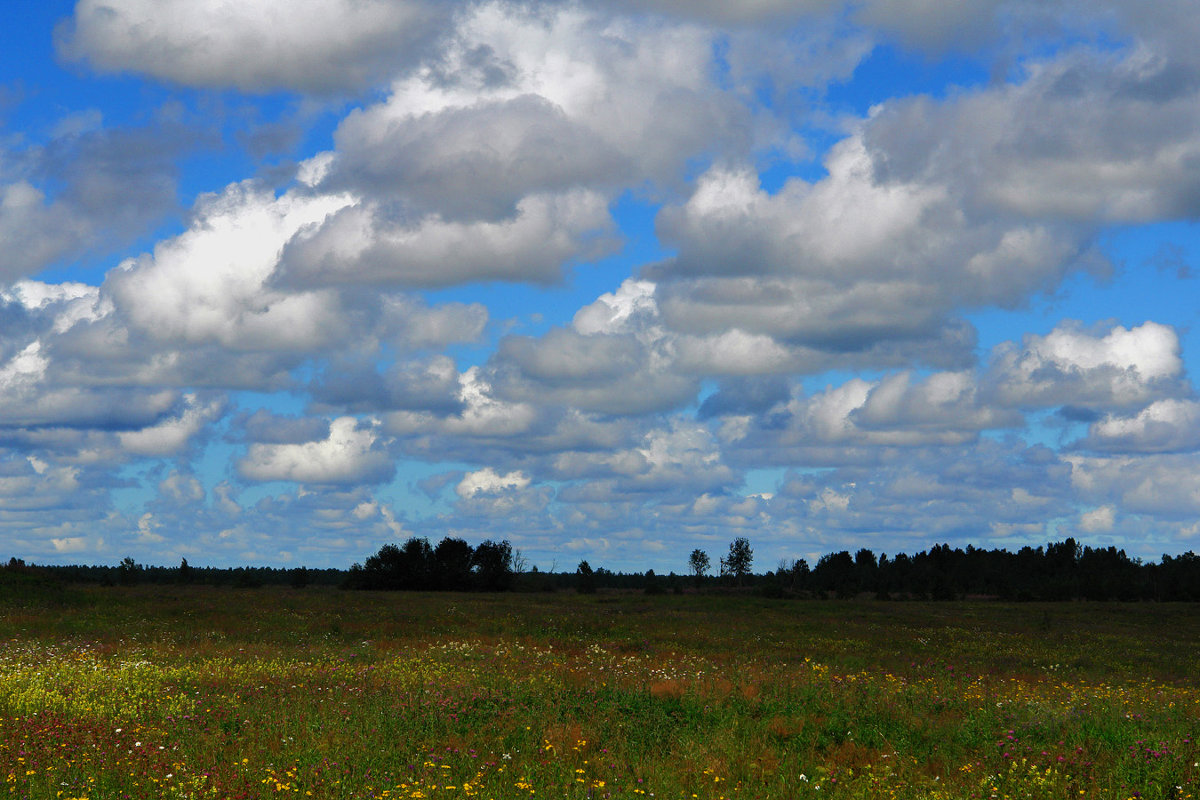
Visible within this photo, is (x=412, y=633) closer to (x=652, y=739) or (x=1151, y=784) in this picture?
(x=652, y=739)

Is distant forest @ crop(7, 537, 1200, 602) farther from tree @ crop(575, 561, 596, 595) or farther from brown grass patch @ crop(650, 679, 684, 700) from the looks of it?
brown grass patch @ crop(650, 679, 684, 700)

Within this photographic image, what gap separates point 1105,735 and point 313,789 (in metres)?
11.1

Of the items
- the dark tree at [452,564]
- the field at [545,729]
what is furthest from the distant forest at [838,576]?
the field at [545,729]

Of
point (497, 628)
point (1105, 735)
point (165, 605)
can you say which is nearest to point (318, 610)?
point (165, 605)

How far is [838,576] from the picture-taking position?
17562cm

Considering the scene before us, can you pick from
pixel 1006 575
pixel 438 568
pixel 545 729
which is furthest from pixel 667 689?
pixel 1006 575

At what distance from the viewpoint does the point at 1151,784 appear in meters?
11.4

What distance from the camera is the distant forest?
111000mm

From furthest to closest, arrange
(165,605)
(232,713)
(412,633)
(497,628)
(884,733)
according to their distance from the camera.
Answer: (165,605) < (497,628) < (412,633) < (232,713) < (884,733)

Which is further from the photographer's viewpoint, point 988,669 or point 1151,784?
point 988,669

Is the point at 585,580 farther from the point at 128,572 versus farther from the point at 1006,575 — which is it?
the point at 1006,575

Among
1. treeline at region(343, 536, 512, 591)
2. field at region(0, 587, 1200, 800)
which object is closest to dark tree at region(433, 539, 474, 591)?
treeline at region(343, 536, 512, 591)

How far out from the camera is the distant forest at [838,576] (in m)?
111

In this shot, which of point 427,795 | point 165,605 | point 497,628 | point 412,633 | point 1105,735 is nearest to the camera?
point 427,795
